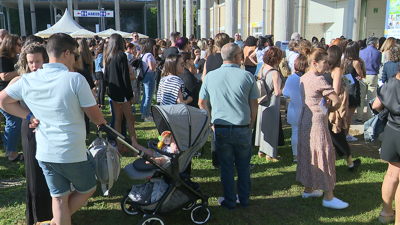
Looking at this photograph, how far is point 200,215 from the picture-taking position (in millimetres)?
3859

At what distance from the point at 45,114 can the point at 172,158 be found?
1.37m

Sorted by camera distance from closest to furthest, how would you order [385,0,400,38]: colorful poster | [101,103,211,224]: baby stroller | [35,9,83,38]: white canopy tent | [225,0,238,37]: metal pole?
[101,103,211,224]: baby stroller, [385,0,400,38]: colorful poster, [225,0,238,37]: metal pole, [35,9,83,38]: white canopy tent

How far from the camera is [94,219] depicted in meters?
4.04

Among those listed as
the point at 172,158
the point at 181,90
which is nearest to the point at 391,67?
the point at 181,90

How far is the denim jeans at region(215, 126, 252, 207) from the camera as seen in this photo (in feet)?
12.9

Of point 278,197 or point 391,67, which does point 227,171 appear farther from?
point 391,67

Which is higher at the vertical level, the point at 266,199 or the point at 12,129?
the point at 12,129

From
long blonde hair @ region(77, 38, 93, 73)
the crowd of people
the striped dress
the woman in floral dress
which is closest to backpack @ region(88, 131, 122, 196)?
the crowd of people

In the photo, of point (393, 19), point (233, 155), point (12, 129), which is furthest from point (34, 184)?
point (393, 19)

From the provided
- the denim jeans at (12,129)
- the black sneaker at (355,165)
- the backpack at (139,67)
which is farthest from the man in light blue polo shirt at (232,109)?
the backpack at (139,67)

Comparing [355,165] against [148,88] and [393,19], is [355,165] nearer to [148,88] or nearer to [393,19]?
[148,88]

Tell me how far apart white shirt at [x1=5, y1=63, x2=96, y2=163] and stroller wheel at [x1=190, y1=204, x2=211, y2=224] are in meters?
1.54

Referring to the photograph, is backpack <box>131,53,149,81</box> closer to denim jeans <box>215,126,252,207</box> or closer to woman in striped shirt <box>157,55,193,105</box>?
woman in striped shirt <box>157,55,193,105</box>

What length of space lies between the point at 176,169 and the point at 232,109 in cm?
92
